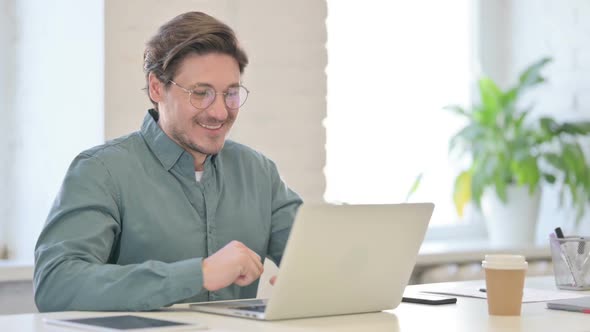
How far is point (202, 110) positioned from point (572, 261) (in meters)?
0.90

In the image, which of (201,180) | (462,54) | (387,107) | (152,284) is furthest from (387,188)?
(152,284)

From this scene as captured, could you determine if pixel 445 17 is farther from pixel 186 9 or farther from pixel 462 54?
pixel 186 9

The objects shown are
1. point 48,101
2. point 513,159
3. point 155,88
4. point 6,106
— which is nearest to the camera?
point 155,88

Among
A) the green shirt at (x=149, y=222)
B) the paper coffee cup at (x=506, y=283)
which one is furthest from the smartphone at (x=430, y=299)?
the green shirt at (x=149, y=222)

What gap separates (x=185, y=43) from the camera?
7.22 ft

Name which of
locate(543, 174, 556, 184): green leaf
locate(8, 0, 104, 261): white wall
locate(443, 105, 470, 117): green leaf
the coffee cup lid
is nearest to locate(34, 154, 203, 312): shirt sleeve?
the coffee cup lid

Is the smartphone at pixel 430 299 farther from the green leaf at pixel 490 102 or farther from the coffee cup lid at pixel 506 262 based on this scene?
the green leaf at pixel 490 102

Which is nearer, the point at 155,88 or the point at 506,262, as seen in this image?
the point at 506,262

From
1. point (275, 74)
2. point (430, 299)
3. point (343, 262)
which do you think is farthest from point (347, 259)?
point (275, 74)

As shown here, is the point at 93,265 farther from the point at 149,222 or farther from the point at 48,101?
the point at 48,101

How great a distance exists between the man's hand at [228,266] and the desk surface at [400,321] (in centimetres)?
8

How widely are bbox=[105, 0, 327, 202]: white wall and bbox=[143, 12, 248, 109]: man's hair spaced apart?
63 cm

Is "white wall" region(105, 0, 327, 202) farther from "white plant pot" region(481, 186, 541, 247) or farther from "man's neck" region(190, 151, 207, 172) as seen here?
"white plant pot" region(481, 186, 541, 247)

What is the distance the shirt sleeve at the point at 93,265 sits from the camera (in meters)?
1.82
